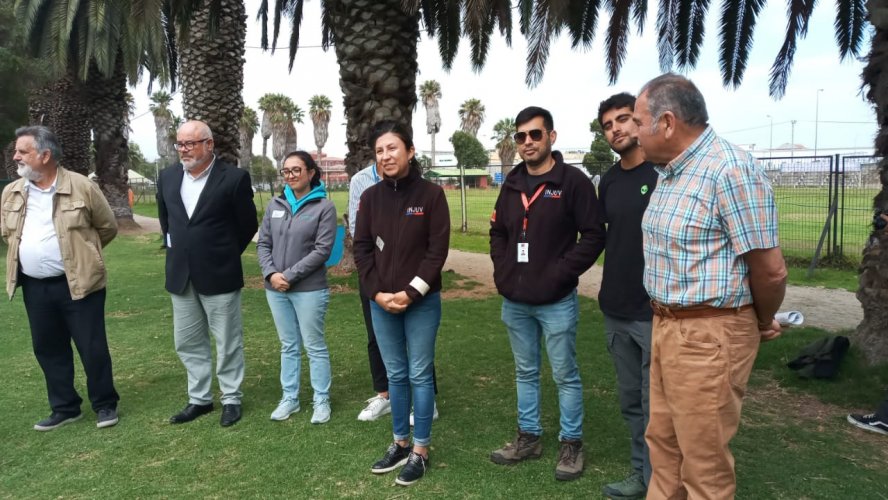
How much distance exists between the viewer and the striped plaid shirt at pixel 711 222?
229cm

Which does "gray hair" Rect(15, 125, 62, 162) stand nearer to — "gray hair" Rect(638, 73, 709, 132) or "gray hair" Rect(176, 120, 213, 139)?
"gray hair" Rect(176, 120, 213, 139)

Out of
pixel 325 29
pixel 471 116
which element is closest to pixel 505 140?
pixel 471 116

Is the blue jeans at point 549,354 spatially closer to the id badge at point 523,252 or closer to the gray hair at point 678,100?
the id badge at point 523,252

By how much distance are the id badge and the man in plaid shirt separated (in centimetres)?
104

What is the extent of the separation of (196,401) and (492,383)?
2.27m

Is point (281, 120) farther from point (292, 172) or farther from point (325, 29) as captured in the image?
point (292, 172)

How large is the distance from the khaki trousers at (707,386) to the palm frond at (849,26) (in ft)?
21.5

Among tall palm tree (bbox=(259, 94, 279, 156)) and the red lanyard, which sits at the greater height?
tall palm tree (bbox=(259, 94, 279, 156))

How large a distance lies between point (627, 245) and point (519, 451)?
1418mm

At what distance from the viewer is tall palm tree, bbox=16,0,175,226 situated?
1546 centimetres

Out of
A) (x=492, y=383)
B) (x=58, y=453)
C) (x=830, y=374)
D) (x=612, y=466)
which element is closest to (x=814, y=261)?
(x=830, y=374)

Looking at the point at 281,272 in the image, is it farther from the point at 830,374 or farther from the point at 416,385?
the point at 830,374

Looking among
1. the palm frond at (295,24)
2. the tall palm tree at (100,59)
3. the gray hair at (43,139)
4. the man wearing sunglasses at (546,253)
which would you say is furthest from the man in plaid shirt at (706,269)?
the palm frond at (295,24)

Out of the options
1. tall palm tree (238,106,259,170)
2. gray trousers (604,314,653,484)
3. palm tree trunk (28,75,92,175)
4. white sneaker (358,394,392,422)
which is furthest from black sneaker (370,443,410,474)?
tall palm tree (238,106,259,170)
